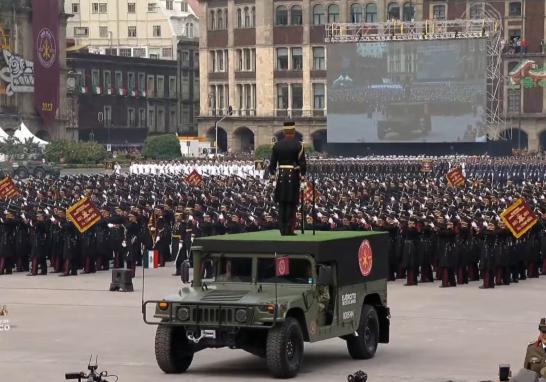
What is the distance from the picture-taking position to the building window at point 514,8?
96.7 metres

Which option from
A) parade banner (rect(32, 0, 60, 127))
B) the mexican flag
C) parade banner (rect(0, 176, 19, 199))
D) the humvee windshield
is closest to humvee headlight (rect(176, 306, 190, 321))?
the humvee windshield

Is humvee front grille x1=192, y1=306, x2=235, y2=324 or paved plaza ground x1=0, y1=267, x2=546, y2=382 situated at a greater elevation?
humvee front grille x1=192, y1=306, x2=235, y2=324

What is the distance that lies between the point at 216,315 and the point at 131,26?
344 ft

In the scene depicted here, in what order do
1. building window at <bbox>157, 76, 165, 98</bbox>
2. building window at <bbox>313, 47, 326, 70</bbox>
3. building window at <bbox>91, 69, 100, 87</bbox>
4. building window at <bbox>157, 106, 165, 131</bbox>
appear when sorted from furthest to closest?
building window at <bbox>157, 106, 165, 131</bbox> → building window at <bbox>157, 76, 165, 98</bbox> → building window at <bbox>91, 69, 100, 87</bbox> → building window at <bbox>313, 47, 326, 70</bbox>

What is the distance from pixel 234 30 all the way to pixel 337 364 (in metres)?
85.4

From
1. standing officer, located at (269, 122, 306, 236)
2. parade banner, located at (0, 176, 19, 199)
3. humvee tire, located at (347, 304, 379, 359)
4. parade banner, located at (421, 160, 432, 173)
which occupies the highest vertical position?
standing officer, located at (269, 122, 306, 236)

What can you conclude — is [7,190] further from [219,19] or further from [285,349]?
[219,19]

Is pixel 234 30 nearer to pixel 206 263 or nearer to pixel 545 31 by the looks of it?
pixel 545 31

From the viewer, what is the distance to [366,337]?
19.4m

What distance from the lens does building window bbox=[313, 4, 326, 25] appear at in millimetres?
100438

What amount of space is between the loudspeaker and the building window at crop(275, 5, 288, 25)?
7450cm

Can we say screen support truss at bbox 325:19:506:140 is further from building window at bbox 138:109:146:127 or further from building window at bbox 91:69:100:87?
building window at bbox 138:109:146:127

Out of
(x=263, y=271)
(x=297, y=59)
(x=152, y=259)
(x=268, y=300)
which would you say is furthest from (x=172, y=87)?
(x=268, y=300)

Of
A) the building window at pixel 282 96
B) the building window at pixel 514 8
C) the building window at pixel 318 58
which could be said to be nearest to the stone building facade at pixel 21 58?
the building window at pixel 282 96
